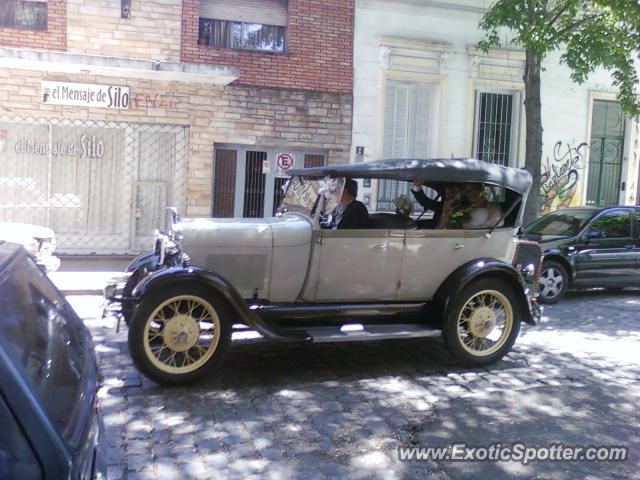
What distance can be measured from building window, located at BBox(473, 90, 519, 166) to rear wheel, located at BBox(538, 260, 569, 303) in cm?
564

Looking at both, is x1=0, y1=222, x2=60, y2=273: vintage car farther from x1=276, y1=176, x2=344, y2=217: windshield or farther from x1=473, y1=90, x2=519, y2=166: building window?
x1=473, y1=90, x2=519, y2=166: building window

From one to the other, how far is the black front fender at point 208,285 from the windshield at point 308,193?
1.24 metres

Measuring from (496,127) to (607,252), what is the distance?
5743mm

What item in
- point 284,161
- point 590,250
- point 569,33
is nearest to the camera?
point 590,250

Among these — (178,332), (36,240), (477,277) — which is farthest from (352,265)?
(36,240)

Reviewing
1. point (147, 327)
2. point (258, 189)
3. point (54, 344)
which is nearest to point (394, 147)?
point (258, 189)

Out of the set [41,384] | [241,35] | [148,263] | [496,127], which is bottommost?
[148,263]

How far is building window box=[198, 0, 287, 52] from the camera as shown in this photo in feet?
42.8

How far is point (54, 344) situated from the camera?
2.26 m

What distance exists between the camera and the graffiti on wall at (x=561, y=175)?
15492 mm

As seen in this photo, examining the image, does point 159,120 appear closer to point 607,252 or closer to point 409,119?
point 409,119

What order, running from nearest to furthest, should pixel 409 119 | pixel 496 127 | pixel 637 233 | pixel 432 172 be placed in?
1. pixel 432 172
2. pixel 637 233
3. pixel 409 119
4. pixel 496 127

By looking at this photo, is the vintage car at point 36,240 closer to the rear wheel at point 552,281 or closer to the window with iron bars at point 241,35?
the window with iron bars at point 241,35

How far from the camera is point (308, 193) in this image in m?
6.29
